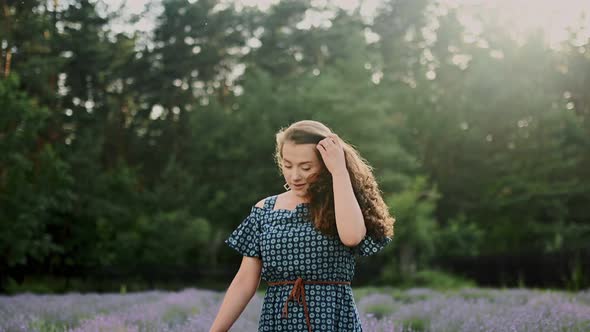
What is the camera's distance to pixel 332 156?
289 centimetres

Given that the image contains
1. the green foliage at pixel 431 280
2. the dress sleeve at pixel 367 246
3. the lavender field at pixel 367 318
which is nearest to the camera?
the dress sleeve at pixel 367 246

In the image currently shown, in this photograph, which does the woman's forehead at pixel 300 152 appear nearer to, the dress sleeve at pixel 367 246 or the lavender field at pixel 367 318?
the dress sleeve at pixel 367 246

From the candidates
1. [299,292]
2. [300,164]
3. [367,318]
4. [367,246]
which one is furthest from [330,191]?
[367,318]

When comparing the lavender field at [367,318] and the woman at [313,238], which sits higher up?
the woman at [313,238]

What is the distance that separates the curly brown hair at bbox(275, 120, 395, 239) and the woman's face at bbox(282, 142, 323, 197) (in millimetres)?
16

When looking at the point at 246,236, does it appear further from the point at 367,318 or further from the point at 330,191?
the point at 367,318

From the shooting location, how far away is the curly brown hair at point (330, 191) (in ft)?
9.60

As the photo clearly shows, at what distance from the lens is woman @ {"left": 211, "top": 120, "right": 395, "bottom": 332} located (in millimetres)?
2898

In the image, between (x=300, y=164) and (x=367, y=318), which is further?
(x=367, y=318)

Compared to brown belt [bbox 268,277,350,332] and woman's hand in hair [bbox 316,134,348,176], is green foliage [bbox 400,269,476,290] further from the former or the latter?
woman's hand in hair [bbox 316,134,348,176]

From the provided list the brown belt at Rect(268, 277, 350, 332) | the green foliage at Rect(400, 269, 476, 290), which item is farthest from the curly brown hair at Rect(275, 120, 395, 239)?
the green foliage at Rect(400, 269, 476, 290)

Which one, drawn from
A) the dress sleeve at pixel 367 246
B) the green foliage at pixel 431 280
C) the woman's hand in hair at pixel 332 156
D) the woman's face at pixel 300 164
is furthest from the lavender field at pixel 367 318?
the green foliage at pixel 431 280

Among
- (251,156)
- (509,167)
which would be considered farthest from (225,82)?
(509,167)

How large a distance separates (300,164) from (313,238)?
30cm
